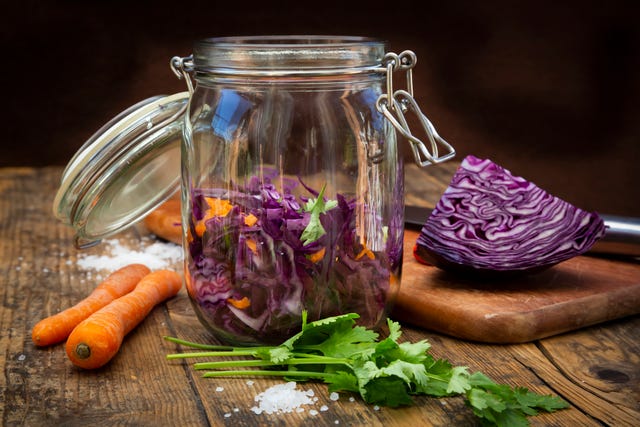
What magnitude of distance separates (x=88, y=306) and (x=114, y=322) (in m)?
0.19

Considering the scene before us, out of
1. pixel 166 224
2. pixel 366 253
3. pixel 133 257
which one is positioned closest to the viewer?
pixel 366 253

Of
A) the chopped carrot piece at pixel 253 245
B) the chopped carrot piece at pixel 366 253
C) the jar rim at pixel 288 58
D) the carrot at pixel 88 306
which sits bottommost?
the carrot at pixel 88 306

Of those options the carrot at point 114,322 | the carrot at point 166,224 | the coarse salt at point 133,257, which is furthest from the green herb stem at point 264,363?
the carrot at point 166,224

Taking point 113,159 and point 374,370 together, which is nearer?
point 374,370

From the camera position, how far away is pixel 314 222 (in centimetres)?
146

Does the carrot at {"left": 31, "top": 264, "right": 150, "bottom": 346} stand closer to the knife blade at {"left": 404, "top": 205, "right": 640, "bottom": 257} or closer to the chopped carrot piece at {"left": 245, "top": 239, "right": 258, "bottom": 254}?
the chopped carrot piece at {"left": 245, "top": 239, "right": 258, "bottom": 254}

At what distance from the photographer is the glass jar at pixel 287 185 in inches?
58.2

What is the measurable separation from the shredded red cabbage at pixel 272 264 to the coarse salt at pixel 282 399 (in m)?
0.14

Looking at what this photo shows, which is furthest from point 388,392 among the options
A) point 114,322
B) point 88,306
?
point 88,306

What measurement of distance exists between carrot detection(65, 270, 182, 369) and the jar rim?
1.54 feet

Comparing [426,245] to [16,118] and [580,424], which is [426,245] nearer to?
[580,424]

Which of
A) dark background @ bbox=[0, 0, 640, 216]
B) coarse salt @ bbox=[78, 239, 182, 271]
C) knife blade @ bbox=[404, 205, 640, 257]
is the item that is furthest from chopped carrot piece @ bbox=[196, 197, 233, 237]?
dark background @ bbox=[0, 0, 640, 216]

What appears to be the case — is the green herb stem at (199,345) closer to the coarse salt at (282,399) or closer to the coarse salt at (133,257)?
the coarse salt at (282,399)

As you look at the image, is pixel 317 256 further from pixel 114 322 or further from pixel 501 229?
pixel 501 229
